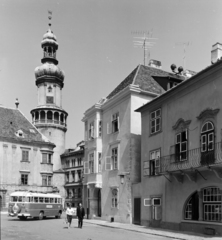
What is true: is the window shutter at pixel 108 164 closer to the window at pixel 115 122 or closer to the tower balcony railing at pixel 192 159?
the window at pixel 115 122

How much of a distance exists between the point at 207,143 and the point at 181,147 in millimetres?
2426

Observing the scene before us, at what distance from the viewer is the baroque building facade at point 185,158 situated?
18.0 metres

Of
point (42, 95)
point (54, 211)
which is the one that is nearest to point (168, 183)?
point (54, 211)

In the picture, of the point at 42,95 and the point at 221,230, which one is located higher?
the point at 42,95

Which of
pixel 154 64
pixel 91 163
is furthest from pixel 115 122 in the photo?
pixel 154 64

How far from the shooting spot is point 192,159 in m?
18.9

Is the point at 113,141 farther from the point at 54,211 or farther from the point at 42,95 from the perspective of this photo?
the point at 42,95

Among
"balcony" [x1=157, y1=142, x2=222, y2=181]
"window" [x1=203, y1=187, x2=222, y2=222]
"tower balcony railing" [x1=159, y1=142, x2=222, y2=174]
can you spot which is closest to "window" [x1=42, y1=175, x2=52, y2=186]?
"balcony" [x1=157, y1=142, x2=222, y2=181]

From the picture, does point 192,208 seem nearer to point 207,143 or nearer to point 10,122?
point 207,143

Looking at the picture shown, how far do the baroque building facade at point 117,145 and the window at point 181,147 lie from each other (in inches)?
228

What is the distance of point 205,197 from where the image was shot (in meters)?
18.5

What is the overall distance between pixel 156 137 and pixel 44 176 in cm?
2238

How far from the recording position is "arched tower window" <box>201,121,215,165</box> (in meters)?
17.7

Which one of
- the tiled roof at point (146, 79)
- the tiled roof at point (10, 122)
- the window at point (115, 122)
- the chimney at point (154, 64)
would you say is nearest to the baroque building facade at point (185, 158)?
the window at point (115, 122)
